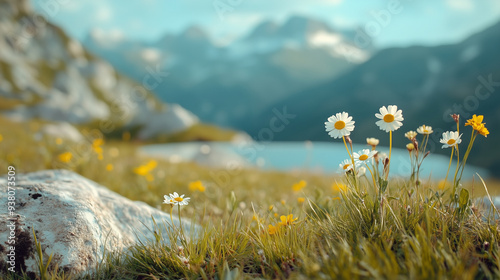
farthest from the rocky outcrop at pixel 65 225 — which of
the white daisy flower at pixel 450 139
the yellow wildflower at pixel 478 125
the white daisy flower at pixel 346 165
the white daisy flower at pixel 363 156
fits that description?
the yellow wildflower at pixel 478 125

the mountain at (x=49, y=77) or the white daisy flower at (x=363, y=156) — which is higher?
the mountain at (x=49, y=77)

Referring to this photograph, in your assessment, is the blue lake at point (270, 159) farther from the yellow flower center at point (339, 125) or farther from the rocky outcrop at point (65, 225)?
the rocky outcrop at point (65, 225)

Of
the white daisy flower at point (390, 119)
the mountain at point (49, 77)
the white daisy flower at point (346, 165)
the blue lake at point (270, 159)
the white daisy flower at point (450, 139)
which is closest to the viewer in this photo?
the white daisy flower at point (390, 119)

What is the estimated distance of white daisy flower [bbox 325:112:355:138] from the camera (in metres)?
2.29

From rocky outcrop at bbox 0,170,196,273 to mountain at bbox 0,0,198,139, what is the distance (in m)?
101

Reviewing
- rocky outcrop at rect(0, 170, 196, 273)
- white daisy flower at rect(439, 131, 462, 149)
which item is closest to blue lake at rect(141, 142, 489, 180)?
white daisy flower at rect(439, 131, 462, 149)

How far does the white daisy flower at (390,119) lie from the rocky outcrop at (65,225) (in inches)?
64.4

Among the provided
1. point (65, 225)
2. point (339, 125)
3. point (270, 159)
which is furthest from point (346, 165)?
point (270, 159)

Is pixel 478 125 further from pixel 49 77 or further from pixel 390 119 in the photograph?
pixel 49 77

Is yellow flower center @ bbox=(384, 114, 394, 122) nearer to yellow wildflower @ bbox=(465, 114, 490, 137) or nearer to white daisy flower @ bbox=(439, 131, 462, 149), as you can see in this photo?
white daisy flower @ bbox=(439, 131, 462, 149)

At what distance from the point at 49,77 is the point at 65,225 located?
527 feet

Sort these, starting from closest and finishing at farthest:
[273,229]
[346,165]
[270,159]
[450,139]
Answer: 1. [450,139]
2. [346,165]
3. [273,229]
4. [270,159]

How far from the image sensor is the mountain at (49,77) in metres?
105

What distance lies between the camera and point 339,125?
2357 mm
